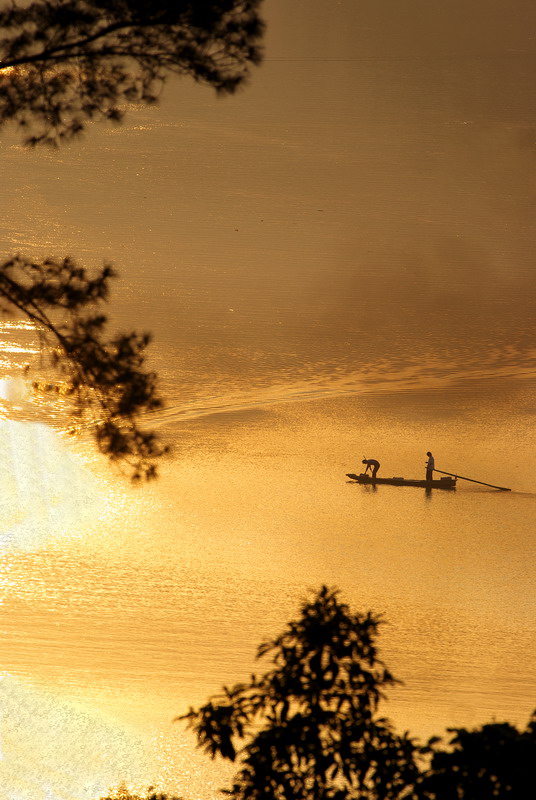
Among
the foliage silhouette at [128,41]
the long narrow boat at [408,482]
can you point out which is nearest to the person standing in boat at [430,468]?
the long narrow boat at [408,482]

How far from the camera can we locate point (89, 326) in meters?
5.87

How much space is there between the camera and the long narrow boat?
1340 cm

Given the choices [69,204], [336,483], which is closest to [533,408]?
[336,483]

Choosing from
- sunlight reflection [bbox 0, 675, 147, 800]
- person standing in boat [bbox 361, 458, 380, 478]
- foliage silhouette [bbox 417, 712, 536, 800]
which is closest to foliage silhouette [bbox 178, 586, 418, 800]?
foliage silhouette [bbox 417, 712, 536, 800]

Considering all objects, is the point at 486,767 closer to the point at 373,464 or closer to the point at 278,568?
the point at 278,568

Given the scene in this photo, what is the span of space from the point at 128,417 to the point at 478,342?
12859 mm

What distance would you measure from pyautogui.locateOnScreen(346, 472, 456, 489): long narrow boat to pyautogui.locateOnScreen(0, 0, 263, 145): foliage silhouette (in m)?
8.45

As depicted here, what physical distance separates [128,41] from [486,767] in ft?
11.9

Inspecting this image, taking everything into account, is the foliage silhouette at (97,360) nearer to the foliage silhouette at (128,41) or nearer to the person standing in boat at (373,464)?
the foliage silhouette at (128,41)

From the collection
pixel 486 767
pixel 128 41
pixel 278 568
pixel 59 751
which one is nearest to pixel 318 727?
pixel 486 767

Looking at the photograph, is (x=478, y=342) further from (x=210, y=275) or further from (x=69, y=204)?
(x=69, y=204)

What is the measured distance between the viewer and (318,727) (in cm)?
316

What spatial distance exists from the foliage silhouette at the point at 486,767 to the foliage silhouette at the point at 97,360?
9.57 feet

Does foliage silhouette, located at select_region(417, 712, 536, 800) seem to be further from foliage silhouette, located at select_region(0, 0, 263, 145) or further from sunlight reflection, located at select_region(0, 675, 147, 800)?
sunlight reflection, located at select_region(0, 675, 147, 800)
